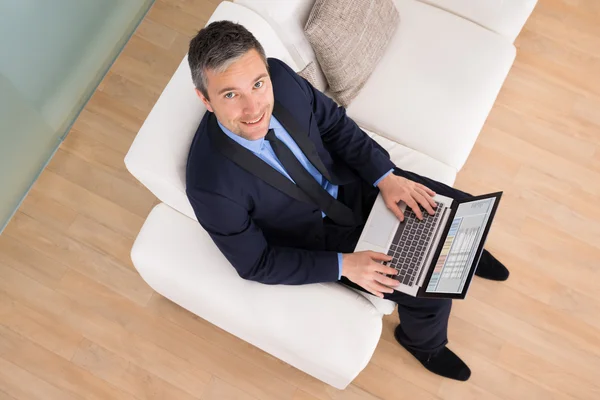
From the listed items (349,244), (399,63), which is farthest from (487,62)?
(349,244)

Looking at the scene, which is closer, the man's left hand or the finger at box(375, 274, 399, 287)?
the finger at box(375, 274, 399, 287)

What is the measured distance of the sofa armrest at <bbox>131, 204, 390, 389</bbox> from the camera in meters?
1.79

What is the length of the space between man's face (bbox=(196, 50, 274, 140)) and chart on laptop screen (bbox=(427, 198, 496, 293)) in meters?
0.69

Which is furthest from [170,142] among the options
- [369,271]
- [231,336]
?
[231,336]

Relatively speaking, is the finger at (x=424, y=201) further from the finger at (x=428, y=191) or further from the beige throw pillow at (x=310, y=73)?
the beige throw pillow at (x=310, y=73)

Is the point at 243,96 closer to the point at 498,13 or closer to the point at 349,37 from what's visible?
the point at 349,37

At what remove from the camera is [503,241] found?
255cm

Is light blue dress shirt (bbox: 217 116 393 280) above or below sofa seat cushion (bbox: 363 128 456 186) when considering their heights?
below

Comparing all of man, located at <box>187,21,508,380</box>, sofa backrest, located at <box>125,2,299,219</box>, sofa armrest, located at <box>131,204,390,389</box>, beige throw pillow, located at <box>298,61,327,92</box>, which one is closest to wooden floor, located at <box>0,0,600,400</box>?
man, located at <box>187,21,508,380</box>

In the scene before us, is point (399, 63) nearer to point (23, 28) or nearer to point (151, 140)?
point (151, 140)

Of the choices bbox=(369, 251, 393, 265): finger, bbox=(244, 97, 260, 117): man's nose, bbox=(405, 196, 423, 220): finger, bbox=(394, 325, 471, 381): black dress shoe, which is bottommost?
bbox=(394, 325, 471, 381): black dress shoe

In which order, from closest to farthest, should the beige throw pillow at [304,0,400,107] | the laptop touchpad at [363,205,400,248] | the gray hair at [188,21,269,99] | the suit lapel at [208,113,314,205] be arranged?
the gray hair at [188,21,269,99]
the suit lapel at [208,113,314,205]
the laptop touchpad at [363,205,400,248]
the beige throw pillow at [304,0,400,107]

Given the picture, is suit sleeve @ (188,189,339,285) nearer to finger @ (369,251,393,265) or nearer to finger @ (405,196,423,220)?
finger @ (369,251,393,265)

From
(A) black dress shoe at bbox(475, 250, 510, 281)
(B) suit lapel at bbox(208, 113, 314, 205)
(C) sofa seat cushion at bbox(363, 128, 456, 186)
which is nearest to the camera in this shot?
(B) suit lapel at bbox(208, 113, 314, 205)
